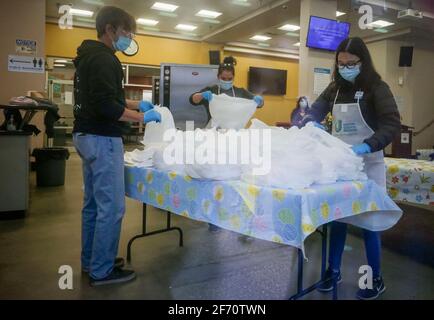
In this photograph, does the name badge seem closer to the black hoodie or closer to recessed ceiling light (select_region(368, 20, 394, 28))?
the black hoodie

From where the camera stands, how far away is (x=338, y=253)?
1.80m

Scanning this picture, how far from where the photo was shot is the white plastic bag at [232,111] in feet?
7.18

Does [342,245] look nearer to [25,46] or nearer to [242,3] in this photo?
[25,46]

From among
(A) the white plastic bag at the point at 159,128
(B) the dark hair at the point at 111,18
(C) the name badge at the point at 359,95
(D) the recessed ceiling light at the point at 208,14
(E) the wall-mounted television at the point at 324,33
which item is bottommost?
(A) the white plastic bag at the point at 159,128

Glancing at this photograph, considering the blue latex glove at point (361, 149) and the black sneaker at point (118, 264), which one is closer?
the blue latex glove at point (361, 149)

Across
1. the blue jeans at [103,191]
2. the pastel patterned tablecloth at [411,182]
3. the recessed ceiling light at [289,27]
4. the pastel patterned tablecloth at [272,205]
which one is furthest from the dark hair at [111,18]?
the recessed ceiling light at [289,27]

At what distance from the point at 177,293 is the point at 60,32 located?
8874 millimetres

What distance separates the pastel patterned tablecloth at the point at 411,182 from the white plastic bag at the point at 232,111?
1264mm

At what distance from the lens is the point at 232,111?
7.20 feet

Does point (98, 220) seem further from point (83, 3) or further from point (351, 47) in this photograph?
point (83, 3)

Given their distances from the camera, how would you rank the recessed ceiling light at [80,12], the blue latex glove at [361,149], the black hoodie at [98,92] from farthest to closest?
the recessed ceiling light at [80,12]
the black hoodie at [98,92]
the blue latex glove at [361,149]

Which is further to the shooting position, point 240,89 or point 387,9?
point 387,9

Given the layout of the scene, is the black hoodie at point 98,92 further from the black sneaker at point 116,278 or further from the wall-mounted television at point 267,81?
the wall-mounted television at point 267,81

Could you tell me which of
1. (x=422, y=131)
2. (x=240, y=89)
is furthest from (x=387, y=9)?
(x=240, y=89)
